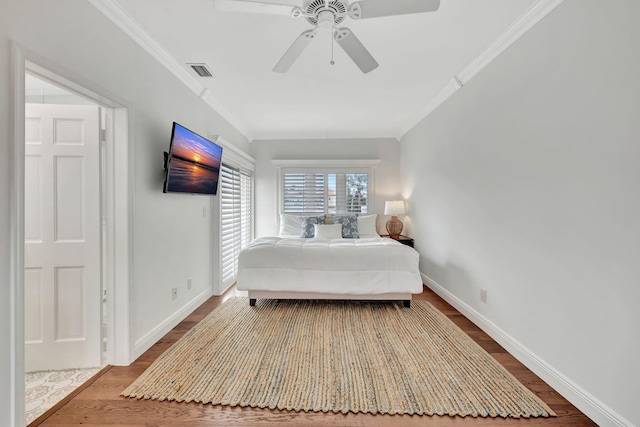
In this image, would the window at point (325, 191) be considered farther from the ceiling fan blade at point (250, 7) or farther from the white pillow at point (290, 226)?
the ceiling fan blade at point (250, 7)

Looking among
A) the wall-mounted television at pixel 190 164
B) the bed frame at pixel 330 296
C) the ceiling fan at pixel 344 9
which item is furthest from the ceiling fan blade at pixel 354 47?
the bed frame at pixel 330 296

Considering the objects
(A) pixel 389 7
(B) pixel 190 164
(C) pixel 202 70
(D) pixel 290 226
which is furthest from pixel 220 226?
(A) pixel 389 7

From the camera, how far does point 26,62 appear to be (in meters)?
1.34

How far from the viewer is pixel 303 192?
5.27 m

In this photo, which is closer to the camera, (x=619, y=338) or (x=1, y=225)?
(x=1, y=225)

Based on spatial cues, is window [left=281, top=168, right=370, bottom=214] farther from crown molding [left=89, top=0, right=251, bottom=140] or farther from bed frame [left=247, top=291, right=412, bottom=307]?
bed frame [left=247, top=291, right=412, bottom=307]

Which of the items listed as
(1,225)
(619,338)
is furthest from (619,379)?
(1,225)

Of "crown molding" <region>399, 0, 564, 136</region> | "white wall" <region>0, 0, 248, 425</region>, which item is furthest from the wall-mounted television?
"crown molding" <region>399, 0, 564, 136</region>

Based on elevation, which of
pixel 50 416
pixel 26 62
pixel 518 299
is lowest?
pixel 50 416

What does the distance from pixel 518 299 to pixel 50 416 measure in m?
3.11

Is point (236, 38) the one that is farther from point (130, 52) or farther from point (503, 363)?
point (503, 363)

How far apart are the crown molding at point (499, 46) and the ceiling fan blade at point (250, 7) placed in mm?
1669

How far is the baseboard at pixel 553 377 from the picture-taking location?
1428 mm

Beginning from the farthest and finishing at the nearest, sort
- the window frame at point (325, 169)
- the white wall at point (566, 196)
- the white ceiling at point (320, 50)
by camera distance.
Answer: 1. the window frame at point (325, 169)
2. the white ceiling at point (320, 50)
3. the white wall at point (566, 196)
